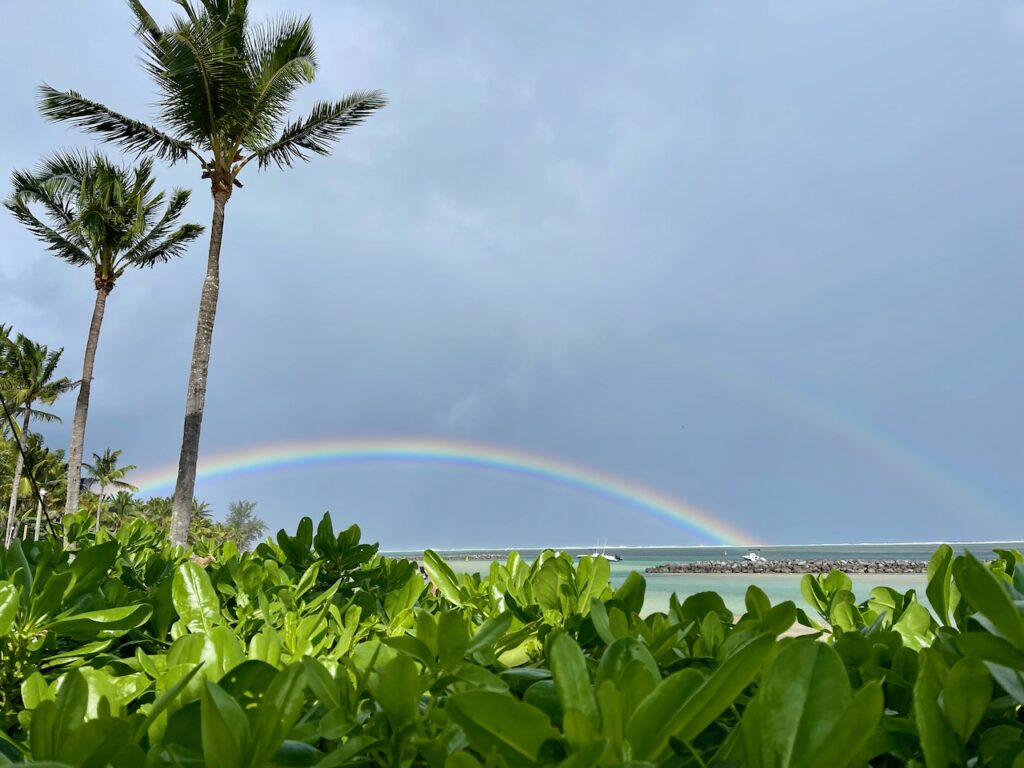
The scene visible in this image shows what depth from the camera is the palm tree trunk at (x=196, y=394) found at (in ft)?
27.7

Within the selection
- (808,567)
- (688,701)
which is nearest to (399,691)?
(688,701)

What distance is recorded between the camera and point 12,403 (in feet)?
88.3

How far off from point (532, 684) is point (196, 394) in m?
8.99

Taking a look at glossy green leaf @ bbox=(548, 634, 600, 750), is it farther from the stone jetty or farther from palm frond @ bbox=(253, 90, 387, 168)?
the stone jetty

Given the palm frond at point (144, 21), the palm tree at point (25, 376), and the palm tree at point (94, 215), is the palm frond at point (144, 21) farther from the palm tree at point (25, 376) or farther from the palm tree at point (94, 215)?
the palm tree at point (25, 376)

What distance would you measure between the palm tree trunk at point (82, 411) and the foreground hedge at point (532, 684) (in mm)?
14039

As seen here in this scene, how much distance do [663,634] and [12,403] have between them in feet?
109

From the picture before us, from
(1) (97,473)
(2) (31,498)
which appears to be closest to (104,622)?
(2) (31,498)

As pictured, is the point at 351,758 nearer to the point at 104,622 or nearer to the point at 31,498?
the point at 104,622

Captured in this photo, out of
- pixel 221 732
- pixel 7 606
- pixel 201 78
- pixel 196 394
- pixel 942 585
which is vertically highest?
pixel 201 78

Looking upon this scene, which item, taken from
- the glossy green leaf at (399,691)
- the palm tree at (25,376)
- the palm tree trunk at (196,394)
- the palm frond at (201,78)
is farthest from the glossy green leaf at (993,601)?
the palm tree at (25,376)

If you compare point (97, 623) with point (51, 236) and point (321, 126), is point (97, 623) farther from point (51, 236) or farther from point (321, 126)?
point (51, 236)

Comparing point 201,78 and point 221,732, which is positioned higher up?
point 201,78

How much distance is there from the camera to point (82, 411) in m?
13.8
